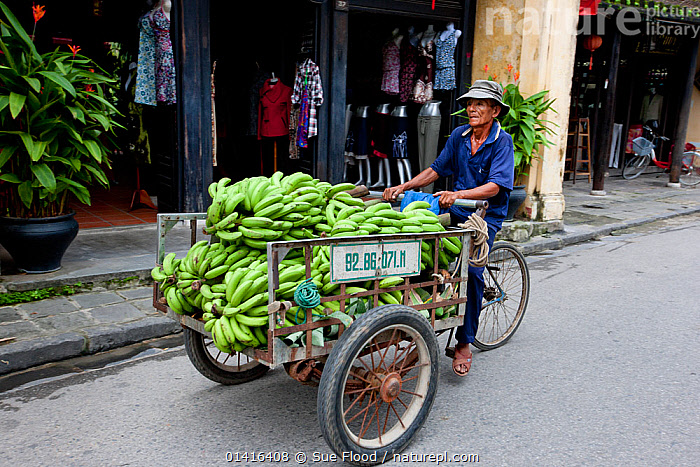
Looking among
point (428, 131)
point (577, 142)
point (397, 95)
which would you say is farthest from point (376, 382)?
point (577, 142)

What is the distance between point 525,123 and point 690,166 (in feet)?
31.2

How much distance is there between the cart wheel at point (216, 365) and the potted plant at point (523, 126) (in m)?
5.49

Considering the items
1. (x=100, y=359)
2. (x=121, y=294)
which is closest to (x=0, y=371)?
(x=100, y=359)

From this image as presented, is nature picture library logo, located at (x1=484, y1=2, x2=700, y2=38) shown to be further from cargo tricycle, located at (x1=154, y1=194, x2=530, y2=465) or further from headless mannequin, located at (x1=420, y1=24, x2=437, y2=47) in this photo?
cargo tricycle, located at (x1=154, y1=194, x2=530, y2=465)

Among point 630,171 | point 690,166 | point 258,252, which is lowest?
point 630,171

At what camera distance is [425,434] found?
336 centimetres

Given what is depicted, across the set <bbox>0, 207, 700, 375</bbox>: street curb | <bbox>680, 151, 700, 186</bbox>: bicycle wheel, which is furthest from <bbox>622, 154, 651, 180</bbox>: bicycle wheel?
<bbox>0, 207, 700, 375</bbox>: street curb

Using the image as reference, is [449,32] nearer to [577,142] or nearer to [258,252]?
[577,142]

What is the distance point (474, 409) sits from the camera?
3678 millimetres

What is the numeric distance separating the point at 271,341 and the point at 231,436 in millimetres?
899

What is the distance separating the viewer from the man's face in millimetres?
3941

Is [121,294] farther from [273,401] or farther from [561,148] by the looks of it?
[561,148]

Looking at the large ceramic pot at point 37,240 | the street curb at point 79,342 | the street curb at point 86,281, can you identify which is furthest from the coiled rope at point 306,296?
the large ceramic pot at point 37,240

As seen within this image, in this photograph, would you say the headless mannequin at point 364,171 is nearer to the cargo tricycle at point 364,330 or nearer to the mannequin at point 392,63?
the mannequin at point 392,63
